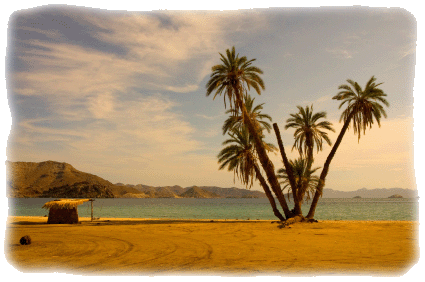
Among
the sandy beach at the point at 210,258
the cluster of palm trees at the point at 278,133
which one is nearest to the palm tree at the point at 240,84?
the cluster of palm trees at the point at 278,133

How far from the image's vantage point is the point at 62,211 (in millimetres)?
24109

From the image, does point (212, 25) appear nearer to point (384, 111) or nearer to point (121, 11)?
point (121, 11)

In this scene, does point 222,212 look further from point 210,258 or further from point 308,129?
point 210,258

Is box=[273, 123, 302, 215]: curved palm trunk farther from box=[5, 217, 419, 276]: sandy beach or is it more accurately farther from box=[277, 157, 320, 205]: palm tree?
box=[5, 217, 419, 276]: sandy beach

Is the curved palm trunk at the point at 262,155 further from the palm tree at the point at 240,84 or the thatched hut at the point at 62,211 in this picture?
the thatched hut at the point at 62,211

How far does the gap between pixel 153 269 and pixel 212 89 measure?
17924 millimetres

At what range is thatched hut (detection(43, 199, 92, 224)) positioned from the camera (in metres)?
23.7

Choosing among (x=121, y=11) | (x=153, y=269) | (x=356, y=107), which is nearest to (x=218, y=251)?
(x=153, y=269)

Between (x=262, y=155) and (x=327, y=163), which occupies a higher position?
(x=262, y=155)

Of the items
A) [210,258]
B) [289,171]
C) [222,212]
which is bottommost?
[222,212]

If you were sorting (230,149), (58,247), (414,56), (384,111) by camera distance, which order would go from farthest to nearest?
(230,149) < (384,111) < (58,247) < (414,56)

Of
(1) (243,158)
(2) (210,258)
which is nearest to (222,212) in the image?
(1) (243,158)

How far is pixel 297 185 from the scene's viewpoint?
2484 centimetres

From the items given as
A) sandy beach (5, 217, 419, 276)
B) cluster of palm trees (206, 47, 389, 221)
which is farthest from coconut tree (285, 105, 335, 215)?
sandy beach (5, 217, 419, 276)
